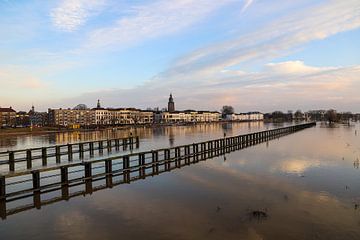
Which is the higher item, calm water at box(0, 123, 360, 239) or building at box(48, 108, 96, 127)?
building at box(48, 108, 96, 127)

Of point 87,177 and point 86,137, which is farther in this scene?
point 86,137

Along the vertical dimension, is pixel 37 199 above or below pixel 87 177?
below

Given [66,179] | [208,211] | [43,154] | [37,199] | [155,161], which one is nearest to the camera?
[208,211]

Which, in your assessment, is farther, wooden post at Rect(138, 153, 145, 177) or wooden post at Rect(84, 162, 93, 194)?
wooden post at Rect(138, 153, 145, 177)

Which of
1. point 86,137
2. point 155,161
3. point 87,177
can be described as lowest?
A: point 86,137

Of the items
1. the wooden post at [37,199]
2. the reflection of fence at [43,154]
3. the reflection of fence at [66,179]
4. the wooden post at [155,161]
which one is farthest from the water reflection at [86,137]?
the wooden post at [37,199]

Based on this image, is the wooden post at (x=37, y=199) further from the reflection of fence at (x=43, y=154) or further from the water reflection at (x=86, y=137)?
the water reflection at (x=86, y=137)

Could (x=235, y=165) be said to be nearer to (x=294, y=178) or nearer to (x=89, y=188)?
(x=294, y=178)

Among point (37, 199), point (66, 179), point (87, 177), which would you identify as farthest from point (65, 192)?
point (87, 177)

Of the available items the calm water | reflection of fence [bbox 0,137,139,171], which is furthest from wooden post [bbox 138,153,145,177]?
reflection of fence [bbox 0,137,139,171]

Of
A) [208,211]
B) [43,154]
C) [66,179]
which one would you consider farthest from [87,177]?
[43,154]

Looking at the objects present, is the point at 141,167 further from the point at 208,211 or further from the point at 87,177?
the point at 208,211

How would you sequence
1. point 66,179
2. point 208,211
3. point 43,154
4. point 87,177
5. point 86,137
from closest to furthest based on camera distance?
point 208,211 < point 66,179 < point 87,177 < point 43,154 < point 86,137

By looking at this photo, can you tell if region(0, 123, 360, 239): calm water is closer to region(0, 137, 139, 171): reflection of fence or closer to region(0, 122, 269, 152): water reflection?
region(0, 137, 139, 171): reflection of fence
